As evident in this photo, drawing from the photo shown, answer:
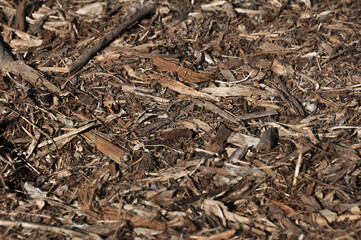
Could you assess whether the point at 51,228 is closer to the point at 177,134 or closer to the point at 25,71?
the point at 177,134

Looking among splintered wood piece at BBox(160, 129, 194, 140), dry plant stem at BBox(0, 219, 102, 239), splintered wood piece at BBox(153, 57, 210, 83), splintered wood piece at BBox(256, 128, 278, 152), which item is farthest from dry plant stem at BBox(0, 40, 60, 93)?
splintered wood piece at BBox(256, 128, 278, 152)

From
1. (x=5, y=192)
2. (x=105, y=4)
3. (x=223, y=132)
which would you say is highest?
(x=105, y=4)

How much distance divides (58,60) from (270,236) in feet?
9.03

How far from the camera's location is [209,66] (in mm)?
4449

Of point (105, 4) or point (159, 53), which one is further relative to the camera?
point (105, 4)

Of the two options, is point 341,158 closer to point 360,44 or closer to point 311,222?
point 311,222

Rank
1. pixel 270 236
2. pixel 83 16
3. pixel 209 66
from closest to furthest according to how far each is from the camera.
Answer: pixel 270 236
pixel 209 66
pixel 83 16

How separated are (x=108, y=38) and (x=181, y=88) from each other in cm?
107

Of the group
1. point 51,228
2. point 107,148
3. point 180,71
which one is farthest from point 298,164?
point 51,228

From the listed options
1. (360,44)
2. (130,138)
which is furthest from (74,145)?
(360,44)

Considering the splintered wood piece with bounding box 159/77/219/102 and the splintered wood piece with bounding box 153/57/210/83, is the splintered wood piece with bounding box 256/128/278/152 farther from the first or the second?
the splintered wood piece with bounding box 153/57/210/83

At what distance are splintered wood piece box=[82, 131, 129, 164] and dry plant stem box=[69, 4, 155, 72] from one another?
87 centimetres

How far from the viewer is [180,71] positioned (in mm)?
4328

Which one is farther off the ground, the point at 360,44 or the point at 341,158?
the point at 360,44
